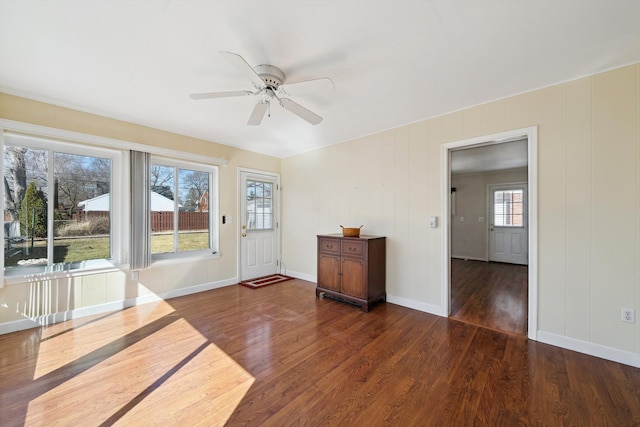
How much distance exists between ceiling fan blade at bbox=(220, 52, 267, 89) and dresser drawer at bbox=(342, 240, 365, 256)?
2.18 metres

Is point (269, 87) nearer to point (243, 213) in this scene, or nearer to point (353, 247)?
point (353, 247)

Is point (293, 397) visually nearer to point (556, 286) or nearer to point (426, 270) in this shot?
point (426, 270)

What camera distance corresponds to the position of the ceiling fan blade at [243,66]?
166 cm

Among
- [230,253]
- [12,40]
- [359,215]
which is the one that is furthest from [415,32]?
[230,253]

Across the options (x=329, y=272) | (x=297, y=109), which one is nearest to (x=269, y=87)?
(x=297, y=109)

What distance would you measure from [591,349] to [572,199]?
136 centimetres

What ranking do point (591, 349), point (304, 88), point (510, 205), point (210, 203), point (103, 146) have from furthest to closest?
point (510, 205), point (210, 203), point (103, 146), point (304, 88), point (591, 349)

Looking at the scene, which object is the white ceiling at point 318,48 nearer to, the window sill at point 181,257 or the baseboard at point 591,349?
the window sill at point 181,257

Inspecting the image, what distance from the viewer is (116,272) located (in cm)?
326

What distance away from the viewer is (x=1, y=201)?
2562 millimetres

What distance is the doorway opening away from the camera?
264 centimetres

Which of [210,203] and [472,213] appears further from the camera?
[472,213]

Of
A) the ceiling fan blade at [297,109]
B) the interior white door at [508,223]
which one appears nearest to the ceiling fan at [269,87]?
the ceiling fan blade at [297,109]

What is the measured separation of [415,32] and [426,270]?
262cm
